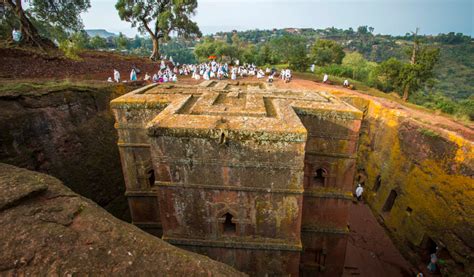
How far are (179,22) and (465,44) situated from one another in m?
92.8

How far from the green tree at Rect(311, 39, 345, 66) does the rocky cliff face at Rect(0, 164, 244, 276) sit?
41499mm

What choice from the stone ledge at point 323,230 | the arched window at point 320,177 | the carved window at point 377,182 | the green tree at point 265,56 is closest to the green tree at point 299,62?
the green tree at point 265,56

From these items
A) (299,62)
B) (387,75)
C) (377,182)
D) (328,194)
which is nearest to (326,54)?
(299,62)

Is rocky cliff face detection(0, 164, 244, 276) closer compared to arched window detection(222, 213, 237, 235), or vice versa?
rocky cliff face detection(0, 164, 244, 276)

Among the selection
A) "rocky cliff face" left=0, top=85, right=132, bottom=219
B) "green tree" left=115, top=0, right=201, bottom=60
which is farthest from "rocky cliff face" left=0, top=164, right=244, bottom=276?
"green tree" left=115, top=0, right=201, bottom=60

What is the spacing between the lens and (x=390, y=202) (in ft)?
49.8

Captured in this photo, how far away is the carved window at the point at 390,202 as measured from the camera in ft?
49.2

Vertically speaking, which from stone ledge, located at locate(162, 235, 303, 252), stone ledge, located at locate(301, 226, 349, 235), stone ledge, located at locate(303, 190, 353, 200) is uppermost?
stone ledge, located at locate(303, 190, 353, 200)

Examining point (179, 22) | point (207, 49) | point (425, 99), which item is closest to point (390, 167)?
point (425, 99)

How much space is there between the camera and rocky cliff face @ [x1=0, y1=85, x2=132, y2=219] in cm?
942

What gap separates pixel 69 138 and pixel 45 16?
15350mm

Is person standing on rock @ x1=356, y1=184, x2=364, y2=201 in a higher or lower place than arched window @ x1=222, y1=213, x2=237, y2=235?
lower

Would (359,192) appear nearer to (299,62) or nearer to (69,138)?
(69,138)

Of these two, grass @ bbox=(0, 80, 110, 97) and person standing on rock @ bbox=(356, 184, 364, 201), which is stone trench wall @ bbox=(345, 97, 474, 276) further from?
grass @ bbox=(0, 80, 110, 97)
